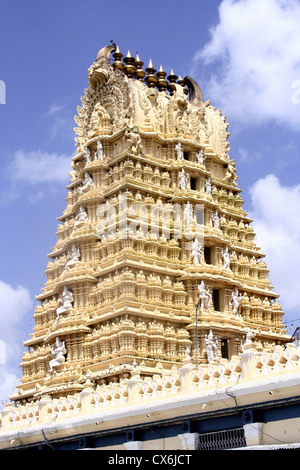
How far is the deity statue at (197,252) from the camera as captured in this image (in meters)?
46.1

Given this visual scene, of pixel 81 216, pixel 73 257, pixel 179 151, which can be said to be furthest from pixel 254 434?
pixel 179 151

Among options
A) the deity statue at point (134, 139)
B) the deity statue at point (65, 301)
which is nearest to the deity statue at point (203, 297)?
the deity statue at point (65, 301)

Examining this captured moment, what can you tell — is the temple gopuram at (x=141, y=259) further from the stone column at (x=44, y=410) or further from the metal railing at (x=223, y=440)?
the metal railing at (x=223, y=440)

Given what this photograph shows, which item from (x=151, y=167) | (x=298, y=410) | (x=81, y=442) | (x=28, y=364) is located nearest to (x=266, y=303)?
(x=151, y=167)

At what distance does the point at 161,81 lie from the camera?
5659 cm

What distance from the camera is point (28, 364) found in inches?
1950

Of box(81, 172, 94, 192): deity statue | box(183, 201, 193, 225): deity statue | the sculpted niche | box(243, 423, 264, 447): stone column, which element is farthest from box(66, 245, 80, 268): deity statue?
box(243, 423, 264, 447): stone column

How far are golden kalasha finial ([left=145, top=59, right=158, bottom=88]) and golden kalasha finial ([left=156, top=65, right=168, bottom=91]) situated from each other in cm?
64

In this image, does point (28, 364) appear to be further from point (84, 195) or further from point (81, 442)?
point (81, 442)
